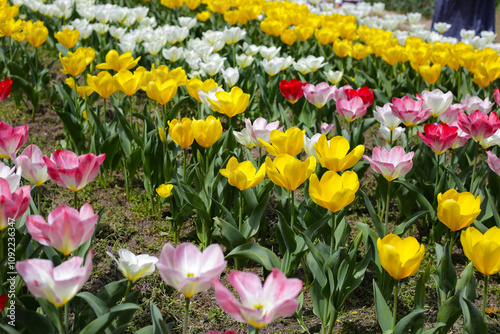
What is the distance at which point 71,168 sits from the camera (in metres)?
1.55

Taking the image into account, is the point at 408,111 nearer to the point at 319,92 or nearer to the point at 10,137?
the point at 319,92

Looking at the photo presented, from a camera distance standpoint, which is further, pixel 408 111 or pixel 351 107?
pixel 351 107

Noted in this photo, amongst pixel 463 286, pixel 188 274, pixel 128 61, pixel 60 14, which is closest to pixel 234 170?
pixel 188 274

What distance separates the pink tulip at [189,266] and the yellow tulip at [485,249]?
0.70 meters

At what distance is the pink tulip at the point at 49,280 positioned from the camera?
1.09 m

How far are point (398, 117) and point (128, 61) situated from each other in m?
1.53

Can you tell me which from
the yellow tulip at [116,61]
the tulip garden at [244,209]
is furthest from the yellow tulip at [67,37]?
the yellow tulip at [116,61]

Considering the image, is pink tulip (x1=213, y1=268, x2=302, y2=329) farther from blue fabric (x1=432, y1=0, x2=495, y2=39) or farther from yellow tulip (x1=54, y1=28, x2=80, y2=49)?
blue fabric (x1=432, y1=0, x2=495, y2=39)

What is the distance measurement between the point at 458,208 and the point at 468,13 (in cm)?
755

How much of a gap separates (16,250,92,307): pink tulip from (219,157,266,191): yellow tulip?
2.47 ft

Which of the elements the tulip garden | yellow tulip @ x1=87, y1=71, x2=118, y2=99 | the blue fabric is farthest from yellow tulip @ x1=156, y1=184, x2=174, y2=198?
the blue fabric

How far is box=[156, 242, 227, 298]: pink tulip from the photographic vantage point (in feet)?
3.71

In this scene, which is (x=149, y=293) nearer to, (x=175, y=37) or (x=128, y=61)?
(x=128, y=61)

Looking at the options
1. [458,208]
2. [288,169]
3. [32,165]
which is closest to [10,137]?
[32,165]
